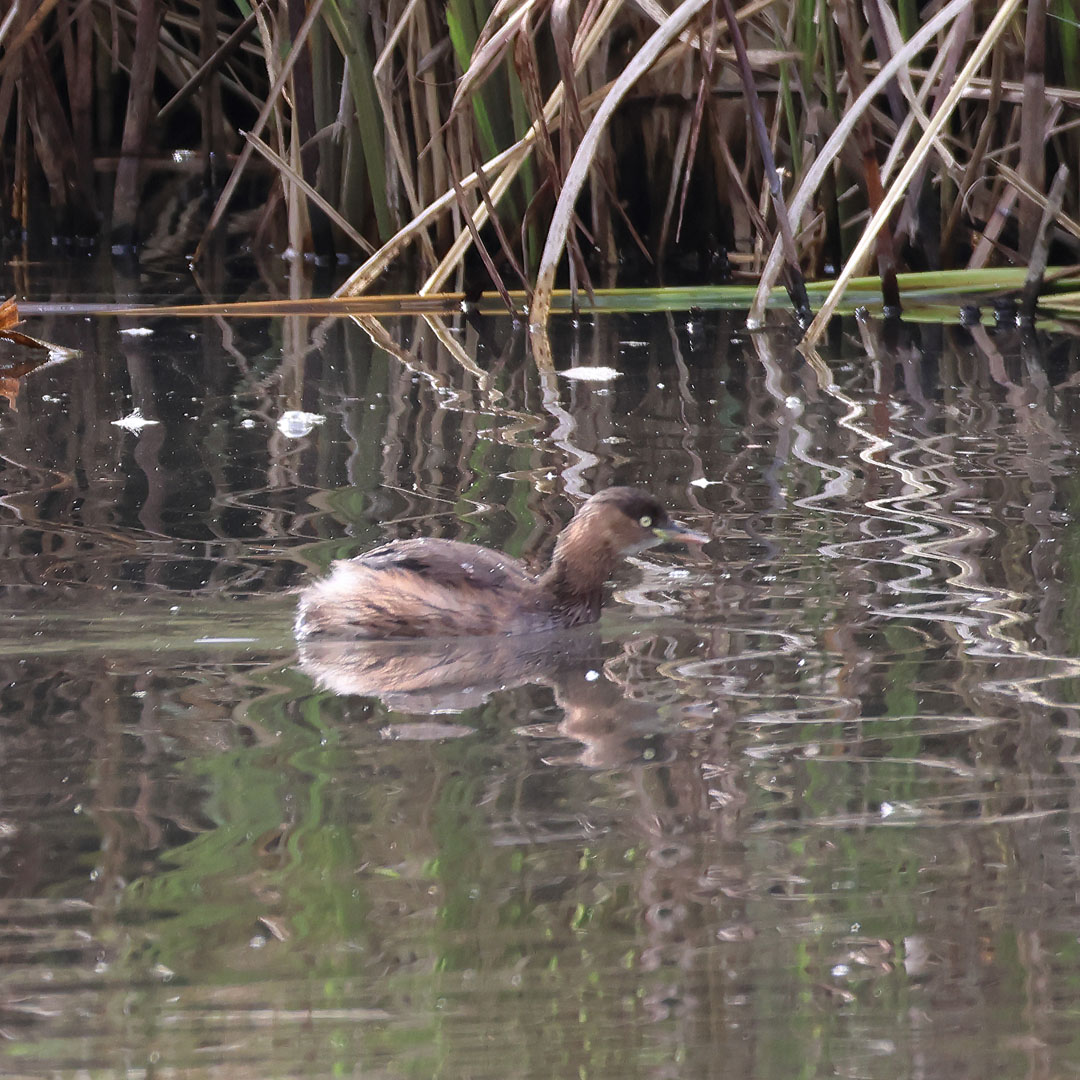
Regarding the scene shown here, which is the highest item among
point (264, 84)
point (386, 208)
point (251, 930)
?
point (264, 84)

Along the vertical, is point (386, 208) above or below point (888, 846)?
above

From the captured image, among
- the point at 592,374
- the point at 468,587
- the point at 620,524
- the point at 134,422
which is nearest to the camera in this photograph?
the point at 468,587

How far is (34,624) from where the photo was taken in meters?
3.35

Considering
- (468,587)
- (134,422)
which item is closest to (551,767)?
(468,587)

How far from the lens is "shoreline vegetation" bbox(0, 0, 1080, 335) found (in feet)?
19.8

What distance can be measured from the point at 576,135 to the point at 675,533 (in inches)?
131

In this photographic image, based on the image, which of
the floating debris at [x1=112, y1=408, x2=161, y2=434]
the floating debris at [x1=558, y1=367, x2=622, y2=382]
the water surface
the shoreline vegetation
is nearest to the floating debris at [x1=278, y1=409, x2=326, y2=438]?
the water surface

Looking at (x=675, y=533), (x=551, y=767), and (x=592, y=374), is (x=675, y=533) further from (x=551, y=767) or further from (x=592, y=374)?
(x=592, y=374)

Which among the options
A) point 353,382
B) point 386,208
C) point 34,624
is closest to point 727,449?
point 353,382

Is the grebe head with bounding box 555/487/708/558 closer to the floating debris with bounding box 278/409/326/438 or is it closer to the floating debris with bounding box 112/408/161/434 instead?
the floating debris with bounding box 278/409/326/438

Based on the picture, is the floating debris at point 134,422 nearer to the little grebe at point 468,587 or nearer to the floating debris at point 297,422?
the floating debris at point 297,422

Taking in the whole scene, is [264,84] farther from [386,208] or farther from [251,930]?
[251,930]

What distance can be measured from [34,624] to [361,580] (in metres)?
0.58

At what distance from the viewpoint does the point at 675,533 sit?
374 cm
